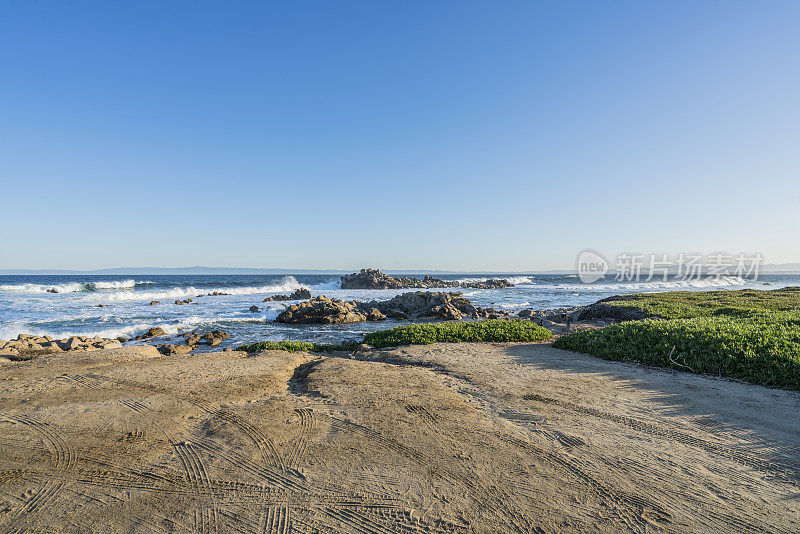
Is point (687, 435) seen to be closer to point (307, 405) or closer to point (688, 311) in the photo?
point (307, 405)

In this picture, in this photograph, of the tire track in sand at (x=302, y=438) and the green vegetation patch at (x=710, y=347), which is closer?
the tire track in sand at (x=302, y=438)

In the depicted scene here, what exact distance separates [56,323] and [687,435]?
2691cm

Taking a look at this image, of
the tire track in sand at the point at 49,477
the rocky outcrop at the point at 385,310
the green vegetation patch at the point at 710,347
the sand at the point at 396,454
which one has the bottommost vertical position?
the rocky outcrop at the point at 385,310

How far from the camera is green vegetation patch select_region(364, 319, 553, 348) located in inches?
485

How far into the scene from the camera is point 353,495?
3555 mm

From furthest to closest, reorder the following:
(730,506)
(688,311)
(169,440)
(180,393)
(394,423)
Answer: (688,311) < (180,393) < (394,423) < (169,440) < (730,506)

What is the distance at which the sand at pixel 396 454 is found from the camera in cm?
329

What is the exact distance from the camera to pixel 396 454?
14.1 ft

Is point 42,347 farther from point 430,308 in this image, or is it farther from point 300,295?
point 300,295

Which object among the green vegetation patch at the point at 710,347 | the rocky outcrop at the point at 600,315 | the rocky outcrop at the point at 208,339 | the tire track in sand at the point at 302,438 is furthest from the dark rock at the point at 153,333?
the rocky outcrop at the point at 600,315

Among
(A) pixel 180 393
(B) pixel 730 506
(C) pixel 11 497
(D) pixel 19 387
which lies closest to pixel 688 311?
(B) pixel 730 506

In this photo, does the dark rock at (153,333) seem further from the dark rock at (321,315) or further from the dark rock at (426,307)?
the dark rock at (426,307)

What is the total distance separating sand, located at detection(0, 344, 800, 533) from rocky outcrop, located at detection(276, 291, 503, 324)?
1473 centimetres

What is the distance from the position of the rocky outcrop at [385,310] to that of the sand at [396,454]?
580 inches
